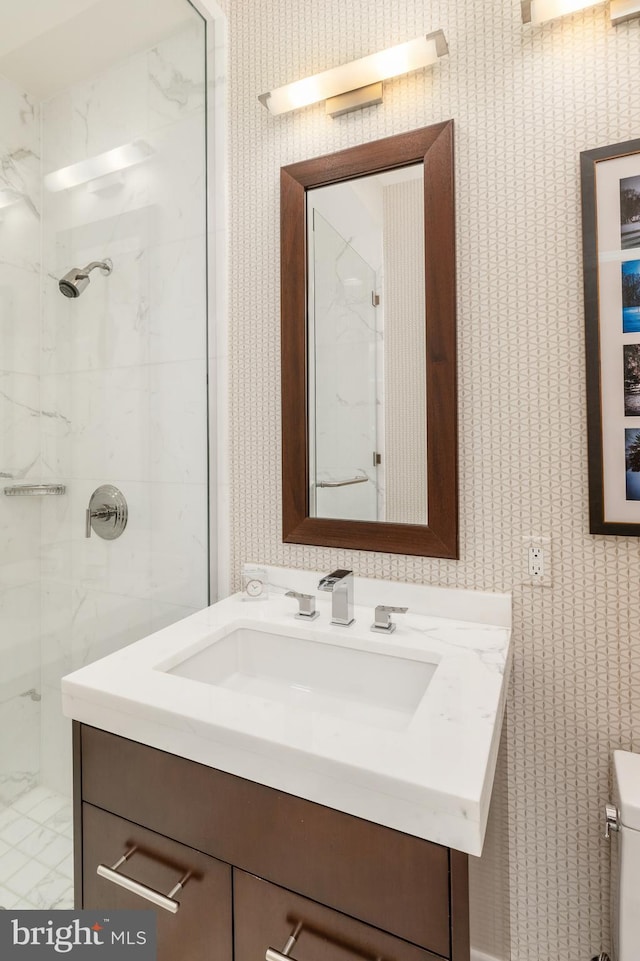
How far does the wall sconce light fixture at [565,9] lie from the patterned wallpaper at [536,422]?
3 cm

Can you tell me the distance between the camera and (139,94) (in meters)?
1.43

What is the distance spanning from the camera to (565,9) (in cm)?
104

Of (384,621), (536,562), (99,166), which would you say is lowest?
(384,621)

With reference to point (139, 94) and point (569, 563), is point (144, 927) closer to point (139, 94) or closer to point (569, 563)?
point (569, 563)

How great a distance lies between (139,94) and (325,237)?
2.22ft

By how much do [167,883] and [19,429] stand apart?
3.65ft

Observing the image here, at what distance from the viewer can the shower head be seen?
141 cm

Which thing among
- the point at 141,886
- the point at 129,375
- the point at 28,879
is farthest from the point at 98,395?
the point at 28,879

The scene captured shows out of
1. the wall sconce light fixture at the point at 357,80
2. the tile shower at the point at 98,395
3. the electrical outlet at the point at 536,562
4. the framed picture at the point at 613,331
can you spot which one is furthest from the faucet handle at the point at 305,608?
the wall sconce light fixture at the point at 357,80

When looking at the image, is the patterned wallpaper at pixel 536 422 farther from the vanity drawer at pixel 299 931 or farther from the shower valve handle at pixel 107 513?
the shower valve handle at pixel 107 513

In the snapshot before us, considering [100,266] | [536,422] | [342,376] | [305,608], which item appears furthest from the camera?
[100,266]

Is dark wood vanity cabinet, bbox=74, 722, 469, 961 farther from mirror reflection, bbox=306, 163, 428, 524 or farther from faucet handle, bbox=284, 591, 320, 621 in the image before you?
mirror reflection, bbox=306, 163, 428, 524

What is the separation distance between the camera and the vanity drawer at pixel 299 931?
673mm

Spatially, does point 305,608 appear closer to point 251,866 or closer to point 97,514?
point 251,866
